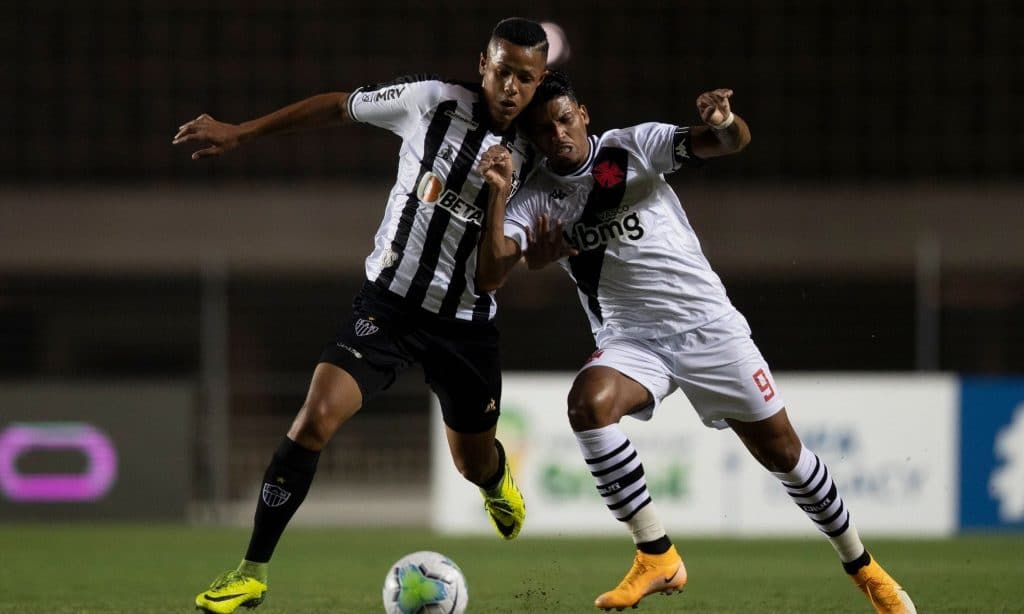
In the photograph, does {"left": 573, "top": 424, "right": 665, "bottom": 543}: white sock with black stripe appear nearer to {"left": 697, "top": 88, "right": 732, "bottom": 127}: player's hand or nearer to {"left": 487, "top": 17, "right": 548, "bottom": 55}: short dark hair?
{"left": 697, "top": 88, "right": 732, "bottom": 127}: player's hand

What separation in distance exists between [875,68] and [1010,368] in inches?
184

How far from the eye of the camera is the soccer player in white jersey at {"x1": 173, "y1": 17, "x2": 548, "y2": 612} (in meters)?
5.59

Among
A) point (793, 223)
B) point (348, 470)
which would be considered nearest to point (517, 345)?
point (348, 470)

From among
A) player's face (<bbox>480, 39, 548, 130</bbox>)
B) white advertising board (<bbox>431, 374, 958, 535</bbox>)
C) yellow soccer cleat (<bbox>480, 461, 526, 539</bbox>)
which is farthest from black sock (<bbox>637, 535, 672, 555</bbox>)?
white advertising board (<bbox>431, 374, 958, 535</bbox>)

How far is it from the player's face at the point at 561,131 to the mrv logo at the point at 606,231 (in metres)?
0.24

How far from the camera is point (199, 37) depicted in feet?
59.7

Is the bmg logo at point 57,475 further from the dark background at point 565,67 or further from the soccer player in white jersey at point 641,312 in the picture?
the soccer player in white jersey at point 641,312

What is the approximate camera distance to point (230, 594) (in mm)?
5430

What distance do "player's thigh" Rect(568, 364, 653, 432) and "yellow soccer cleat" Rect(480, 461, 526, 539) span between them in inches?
42.1

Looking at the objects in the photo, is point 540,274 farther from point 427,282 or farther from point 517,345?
point 427,282

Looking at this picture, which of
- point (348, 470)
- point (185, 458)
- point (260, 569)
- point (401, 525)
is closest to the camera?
point (260, 569)

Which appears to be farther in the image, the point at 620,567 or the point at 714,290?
the point at 620,567

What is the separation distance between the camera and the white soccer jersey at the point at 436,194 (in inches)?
231

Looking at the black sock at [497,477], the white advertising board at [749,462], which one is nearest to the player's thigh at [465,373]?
the black sock at [497,477]
